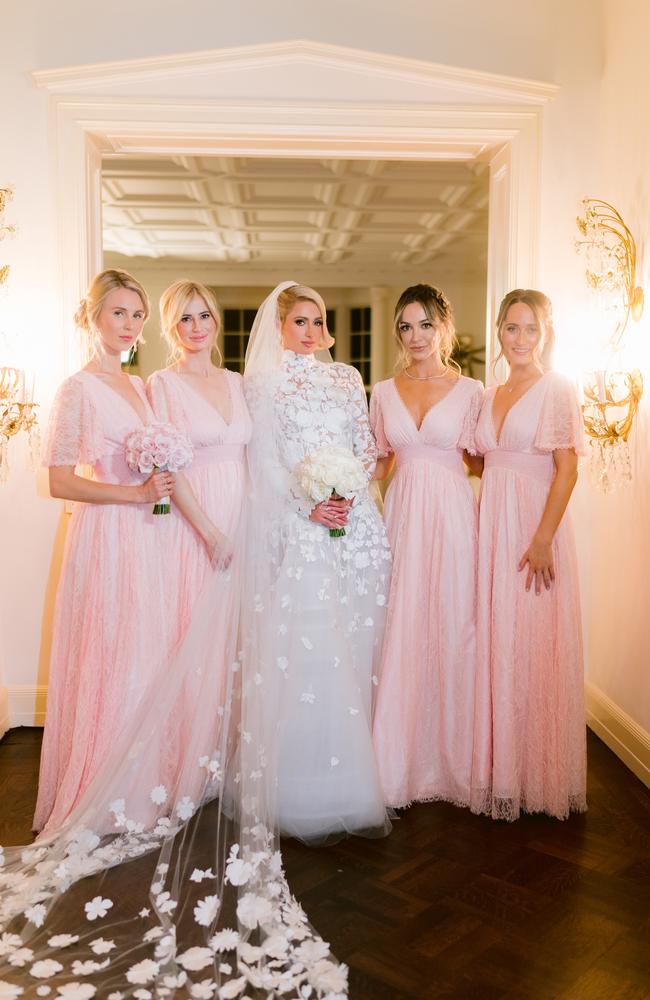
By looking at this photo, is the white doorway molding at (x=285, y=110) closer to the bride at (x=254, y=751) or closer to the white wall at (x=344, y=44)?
the white wall at (x=344, y=44)

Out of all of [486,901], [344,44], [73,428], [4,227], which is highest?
[344,44]

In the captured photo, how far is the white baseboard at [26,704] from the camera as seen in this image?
466 centimetres

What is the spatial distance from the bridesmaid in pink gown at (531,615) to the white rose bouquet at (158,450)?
132 centimetres

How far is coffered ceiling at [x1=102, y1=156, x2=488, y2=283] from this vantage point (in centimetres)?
811

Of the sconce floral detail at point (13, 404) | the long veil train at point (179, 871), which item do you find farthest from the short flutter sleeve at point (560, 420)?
the sconce floral detail at point (13, 404)

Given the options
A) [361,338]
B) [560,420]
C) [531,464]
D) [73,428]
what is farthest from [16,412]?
[361,338]

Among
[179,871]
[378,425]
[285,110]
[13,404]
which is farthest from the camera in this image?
[285,110]

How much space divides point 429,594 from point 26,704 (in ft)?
7.88

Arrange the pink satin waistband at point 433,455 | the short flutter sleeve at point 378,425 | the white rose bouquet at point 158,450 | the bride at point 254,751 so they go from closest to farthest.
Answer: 1. the bride at point 254,751
2. the white rose bouquet at point 158,450
3. the pink satin waistband at point 433,455
4. the short flutter sleeve at point 378,425

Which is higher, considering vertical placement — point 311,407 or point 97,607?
point 311,407

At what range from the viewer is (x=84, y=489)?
11.2ft

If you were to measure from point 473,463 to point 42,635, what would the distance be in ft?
8.22

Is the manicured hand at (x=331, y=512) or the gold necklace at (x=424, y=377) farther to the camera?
the gold necklace at (x=424, y=377)

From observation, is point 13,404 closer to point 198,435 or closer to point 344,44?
point 198,435
